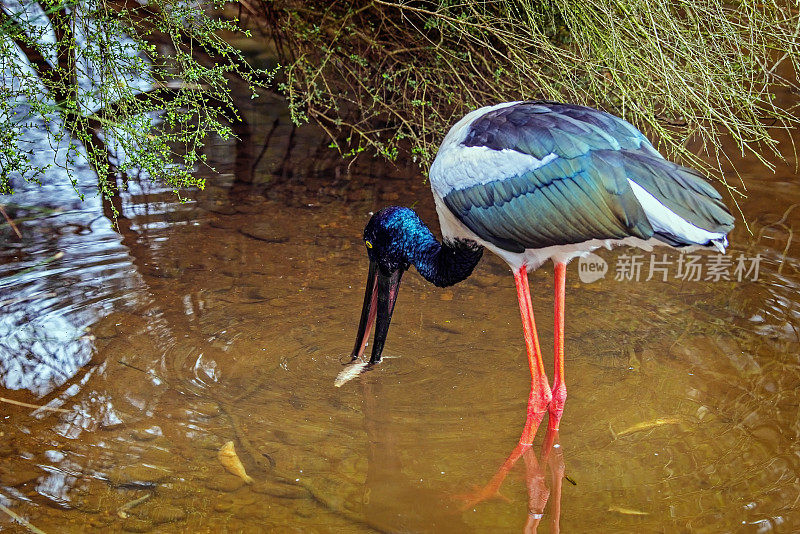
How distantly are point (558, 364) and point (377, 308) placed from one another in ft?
2.86

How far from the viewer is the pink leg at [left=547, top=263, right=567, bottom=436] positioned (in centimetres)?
370

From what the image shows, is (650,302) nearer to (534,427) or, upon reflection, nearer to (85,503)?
(534,427)

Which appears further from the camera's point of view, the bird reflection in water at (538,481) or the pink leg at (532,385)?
the pink leg at (532,385)

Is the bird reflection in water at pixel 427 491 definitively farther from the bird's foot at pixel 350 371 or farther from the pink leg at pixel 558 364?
the bird's foot at pixel 350 371

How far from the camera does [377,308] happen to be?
402cm

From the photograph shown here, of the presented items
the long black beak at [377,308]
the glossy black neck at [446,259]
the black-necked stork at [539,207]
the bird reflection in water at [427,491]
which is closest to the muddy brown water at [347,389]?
the bird reflection in water at [427,491]

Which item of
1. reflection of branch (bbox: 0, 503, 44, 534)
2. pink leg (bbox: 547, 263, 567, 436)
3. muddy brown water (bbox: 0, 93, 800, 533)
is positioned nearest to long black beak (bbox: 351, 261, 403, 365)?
muddy brown water (bbox: 0, 93, 800, 533)

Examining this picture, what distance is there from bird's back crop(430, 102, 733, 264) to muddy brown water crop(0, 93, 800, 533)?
0.83 metres

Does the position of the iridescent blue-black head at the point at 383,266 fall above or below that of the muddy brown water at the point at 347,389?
above

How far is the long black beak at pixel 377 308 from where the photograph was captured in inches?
157

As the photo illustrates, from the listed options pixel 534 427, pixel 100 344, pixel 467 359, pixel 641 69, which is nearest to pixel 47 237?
pixel 100 344

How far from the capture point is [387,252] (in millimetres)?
3949

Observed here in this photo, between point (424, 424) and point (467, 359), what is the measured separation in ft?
1.87

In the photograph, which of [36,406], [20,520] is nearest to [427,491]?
[20,520]
